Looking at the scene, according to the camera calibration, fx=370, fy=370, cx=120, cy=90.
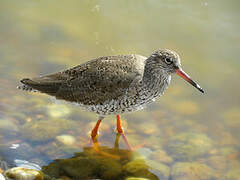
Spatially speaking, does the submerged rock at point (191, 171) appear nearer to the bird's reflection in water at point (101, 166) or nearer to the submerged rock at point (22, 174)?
the bird's reflection in water at point (101, 166)

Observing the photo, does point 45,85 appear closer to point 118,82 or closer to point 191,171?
point 118,82

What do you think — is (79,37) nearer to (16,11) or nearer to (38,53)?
(38,53)

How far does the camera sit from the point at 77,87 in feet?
20.9

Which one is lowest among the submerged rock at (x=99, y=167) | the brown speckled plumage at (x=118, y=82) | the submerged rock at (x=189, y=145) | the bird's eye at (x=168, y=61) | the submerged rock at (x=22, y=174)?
the submerged rock at (x=22, y=174)

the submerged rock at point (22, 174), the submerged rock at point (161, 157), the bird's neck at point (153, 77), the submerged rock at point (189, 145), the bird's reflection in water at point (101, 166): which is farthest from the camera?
the submerged rock at point (189, 145)

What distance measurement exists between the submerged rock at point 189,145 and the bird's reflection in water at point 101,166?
0.65 metres

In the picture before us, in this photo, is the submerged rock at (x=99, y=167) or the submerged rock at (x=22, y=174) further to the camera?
the submerged rock at (x=99, y=167)

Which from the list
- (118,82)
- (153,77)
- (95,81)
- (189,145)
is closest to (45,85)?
(95,81)

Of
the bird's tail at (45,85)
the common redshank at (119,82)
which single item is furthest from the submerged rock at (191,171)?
the bird's tail at (45,85)

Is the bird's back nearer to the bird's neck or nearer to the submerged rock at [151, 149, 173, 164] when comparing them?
the bird's neck

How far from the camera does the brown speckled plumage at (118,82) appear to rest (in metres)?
6.10

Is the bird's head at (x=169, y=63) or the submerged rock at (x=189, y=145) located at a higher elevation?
the bird's head at (x=169, y=63)

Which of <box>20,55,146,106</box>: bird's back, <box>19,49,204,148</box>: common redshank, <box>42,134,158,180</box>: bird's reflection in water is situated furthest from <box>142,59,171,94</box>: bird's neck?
<box>42,134,158,180</box>: bird's reflection in water

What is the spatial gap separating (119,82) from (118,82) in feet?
0.06
